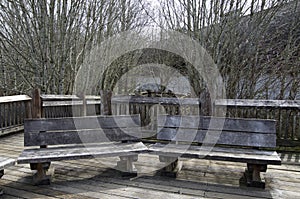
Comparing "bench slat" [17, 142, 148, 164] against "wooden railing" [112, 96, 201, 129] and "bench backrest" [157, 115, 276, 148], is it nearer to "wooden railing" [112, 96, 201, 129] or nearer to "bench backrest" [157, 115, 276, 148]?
"bench backrest" [157, 115, 276, 148]

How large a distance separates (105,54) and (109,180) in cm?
570

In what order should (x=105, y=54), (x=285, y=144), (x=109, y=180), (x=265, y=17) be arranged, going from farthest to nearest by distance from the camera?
(x=105, y=54) < (x=265, y=17) < (x=285, y=144) < (x=109, y=180)

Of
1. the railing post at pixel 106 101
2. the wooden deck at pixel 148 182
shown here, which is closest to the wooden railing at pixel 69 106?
the railing post at pixel 106 101

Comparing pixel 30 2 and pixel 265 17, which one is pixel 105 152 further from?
pixel 30 2

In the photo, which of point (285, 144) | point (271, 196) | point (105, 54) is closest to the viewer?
point (271, 196)

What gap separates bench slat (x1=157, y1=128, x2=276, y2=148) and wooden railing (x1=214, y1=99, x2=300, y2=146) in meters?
1.15

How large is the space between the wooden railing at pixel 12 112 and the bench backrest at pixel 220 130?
306 cm

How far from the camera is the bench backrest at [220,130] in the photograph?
2.93 meters

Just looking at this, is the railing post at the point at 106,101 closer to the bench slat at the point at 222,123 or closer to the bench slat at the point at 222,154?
the bench slat at the point at 222,123

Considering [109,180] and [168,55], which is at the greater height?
[168,55]

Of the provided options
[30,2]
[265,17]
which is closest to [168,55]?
[265,17]

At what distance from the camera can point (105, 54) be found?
7.98 m

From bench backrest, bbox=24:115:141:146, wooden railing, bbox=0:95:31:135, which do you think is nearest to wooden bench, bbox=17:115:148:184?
bench backrest, bbox=24:115:141:146

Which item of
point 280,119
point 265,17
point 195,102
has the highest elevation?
point 265,17
